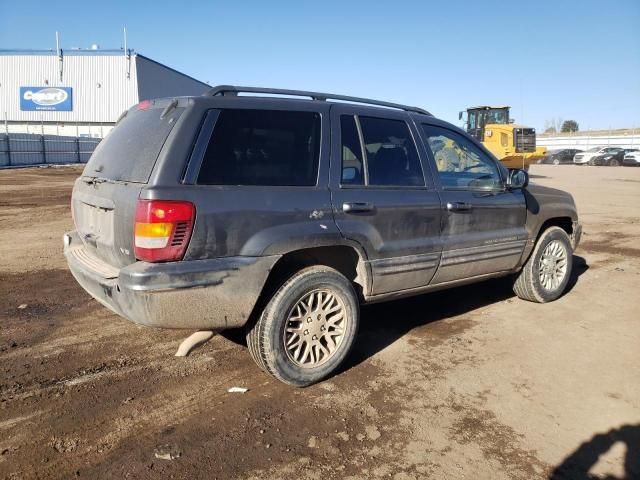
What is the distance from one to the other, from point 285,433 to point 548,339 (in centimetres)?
264

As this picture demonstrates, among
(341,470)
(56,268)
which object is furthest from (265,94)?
(56,268)

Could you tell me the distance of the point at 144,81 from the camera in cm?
4284

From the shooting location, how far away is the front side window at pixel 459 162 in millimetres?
4285

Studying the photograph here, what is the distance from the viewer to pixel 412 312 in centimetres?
510

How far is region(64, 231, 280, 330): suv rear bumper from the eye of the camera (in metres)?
2.87

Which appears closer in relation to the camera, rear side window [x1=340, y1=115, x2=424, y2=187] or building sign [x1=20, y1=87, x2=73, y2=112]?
rear side window [x1=340, y1=115, x2=424, y2=187]

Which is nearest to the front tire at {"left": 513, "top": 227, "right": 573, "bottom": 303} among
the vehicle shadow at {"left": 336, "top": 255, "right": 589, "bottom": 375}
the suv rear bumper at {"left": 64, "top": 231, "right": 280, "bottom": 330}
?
the vehicle shadow at {"left": 336, "top": 255, "right": 589, "bottom": 375}

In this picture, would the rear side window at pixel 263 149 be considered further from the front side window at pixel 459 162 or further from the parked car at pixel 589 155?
the parked car at pixel 589 155

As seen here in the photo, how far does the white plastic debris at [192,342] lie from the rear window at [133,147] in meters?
1.37

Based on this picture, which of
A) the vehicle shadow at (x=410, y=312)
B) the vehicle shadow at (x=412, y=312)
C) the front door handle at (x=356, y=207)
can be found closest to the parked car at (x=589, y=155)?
the vehicle shadow at (x=412, y=312)

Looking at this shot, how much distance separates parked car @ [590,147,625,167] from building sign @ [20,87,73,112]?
45.1 m

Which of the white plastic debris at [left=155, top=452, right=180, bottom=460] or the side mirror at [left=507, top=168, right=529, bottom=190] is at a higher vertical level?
the side mirror at [left=507, top=168, right=529, bottom=190]

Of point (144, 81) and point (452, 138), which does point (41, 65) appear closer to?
point (144, 81)

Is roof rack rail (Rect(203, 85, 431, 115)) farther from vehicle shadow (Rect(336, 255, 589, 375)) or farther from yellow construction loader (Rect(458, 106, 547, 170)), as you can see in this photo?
yellow construction loader (Rect(458, 106, 547, 170))
